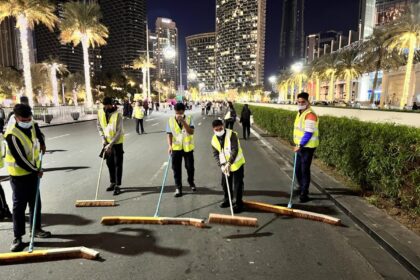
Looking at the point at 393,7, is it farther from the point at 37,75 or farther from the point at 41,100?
the point at 41,100

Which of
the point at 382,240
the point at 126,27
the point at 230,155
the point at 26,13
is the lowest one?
the point at 382,240

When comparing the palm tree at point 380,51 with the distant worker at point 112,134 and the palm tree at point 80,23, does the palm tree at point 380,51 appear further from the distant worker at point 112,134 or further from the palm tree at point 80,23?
the palm tree at point 80,23

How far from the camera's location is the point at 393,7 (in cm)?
7212

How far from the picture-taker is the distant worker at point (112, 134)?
631cm

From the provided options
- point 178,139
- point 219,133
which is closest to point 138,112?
point 178,139

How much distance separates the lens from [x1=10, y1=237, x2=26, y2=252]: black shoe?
3.98 metres

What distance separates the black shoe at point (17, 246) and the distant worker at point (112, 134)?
93.0 inches

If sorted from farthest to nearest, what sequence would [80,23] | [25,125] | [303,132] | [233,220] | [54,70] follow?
[54,70], [80,23], [303,132], [233,220], [25,125]

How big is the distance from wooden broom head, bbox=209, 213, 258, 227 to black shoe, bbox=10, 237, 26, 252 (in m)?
2.66

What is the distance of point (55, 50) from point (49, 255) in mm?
185089

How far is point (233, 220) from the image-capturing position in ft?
15.7

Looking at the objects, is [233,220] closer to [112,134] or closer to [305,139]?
[305,139]

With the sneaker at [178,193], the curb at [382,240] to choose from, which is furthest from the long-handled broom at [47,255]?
the curb at [382,240]

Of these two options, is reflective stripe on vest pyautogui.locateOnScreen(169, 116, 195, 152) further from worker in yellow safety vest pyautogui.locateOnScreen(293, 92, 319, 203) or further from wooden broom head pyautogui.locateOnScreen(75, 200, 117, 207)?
worker in yellow safety vest pyautogui.locateOnScreen(293, 92, 319, 203)
